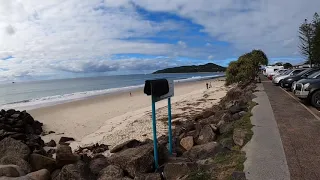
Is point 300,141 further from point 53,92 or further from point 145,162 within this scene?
point 53,92

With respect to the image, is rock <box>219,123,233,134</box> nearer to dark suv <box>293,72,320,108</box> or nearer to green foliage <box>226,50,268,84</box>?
dark suv <box>293,72,320,108</box>

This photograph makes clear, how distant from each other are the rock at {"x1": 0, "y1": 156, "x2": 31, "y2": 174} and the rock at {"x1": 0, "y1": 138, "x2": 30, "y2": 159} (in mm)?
482

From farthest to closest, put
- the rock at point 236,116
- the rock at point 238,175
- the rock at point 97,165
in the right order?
the rock at point 236,116 → the rock at point 97,165 → the rock at point 238,175

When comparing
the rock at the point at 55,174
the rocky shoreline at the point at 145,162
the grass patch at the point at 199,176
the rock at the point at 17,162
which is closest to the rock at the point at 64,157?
the rocky shoreline at the point at 145,162

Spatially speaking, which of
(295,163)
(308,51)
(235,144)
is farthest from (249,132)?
(308,51)

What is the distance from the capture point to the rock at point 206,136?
8.53 metres

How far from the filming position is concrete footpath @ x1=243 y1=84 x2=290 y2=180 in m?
4.77

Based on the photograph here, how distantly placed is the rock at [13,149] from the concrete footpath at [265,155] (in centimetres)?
575

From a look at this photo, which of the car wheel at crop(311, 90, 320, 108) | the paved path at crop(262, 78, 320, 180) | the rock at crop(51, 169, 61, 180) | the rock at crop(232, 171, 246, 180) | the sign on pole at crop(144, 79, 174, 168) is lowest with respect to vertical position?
the rock at crop(51, 169, 61, 180)

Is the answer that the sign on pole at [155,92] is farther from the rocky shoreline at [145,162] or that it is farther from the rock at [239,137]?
the rock at [239,137]

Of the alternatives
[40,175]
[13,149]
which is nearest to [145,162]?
[40,175]

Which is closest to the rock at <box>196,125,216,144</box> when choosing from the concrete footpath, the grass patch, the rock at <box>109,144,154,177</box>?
the concrete footpath

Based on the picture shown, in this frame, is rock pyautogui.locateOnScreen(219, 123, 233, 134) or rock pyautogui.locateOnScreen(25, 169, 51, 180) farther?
rock pyautogui.locateOnScreen(219, 123, 233, 134)

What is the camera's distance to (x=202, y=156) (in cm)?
654
